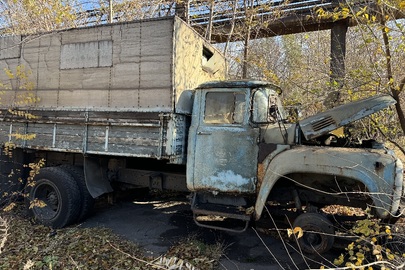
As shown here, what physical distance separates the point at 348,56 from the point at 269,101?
15.3ft

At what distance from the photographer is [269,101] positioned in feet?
15.0

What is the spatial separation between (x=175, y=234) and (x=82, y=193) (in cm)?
177

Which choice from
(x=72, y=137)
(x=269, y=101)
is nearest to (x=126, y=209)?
(x=72, y=137)

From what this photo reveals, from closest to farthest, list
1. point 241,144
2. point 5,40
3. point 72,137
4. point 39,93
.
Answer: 1. point 241,144
2. point 72,137
3. point 39,93
4. point 5,40

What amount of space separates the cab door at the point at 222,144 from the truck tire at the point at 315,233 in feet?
2.58

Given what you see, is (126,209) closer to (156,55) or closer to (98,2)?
(156,55)

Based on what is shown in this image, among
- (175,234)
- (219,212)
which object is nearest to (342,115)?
(219,212)

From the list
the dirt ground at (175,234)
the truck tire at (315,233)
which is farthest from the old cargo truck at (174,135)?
the dirt ground at (175,234)

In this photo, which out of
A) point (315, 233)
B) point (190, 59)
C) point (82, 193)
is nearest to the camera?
point (315, 233)

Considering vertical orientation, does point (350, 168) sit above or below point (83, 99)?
below

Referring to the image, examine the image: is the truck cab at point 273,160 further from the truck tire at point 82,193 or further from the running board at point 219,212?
the truck tire at point 82,193

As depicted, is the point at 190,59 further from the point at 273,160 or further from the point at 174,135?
the point at 273,160

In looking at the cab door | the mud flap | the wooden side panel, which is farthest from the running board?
the mud flap

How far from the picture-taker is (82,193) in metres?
5.26
